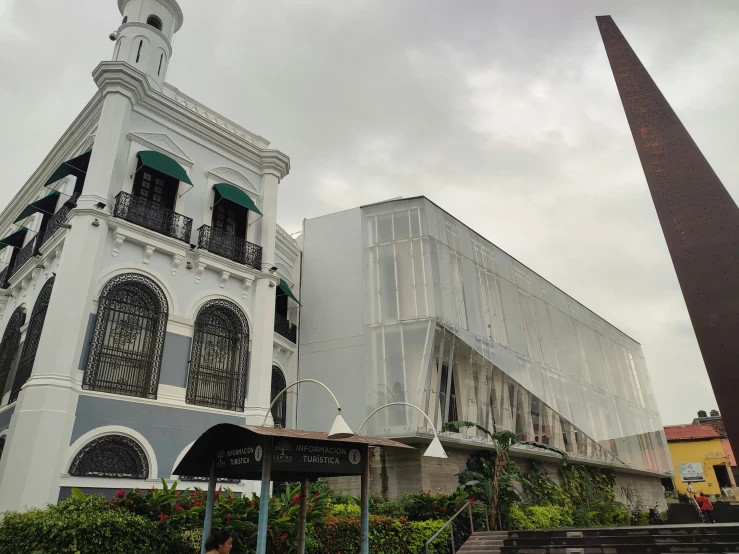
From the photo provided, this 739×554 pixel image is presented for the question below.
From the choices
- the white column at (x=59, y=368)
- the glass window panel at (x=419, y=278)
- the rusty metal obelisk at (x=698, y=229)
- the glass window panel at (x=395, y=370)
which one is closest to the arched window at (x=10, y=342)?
the white column at (x=59, y=368)

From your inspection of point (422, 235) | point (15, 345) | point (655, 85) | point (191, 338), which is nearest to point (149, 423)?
point (191, 338)

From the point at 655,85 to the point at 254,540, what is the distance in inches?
470

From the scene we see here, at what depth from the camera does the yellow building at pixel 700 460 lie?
3866 cm

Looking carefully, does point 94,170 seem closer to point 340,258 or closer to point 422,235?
point 340,258

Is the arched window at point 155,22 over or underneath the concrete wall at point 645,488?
over

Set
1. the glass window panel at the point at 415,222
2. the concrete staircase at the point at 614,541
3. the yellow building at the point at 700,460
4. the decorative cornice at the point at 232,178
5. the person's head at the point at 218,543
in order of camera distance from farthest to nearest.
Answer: the yellow building at the point at 700,460
the glass window panel at the point at 415,222
the decorative cornice at the point at 232,178
the concrete staircase at the point at 614,541
the person's head at the point at 218,543

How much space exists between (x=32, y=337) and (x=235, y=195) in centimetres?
663

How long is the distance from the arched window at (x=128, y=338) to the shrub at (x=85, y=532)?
4.24 m

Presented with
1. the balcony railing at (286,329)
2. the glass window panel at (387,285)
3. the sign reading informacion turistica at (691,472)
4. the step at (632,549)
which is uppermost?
the glass window panel at (387,285)

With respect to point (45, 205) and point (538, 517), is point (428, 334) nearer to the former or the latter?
point (538, 517)

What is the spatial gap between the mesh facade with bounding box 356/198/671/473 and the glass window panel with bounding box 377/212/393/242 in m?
0.04

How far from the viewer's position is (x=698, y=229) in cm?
895

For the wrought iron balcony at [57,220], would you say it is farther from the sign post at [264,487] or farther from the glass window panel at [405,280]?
the sign post at [264,487]

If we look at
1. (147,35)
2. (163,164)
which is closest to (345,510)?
(163,164)
